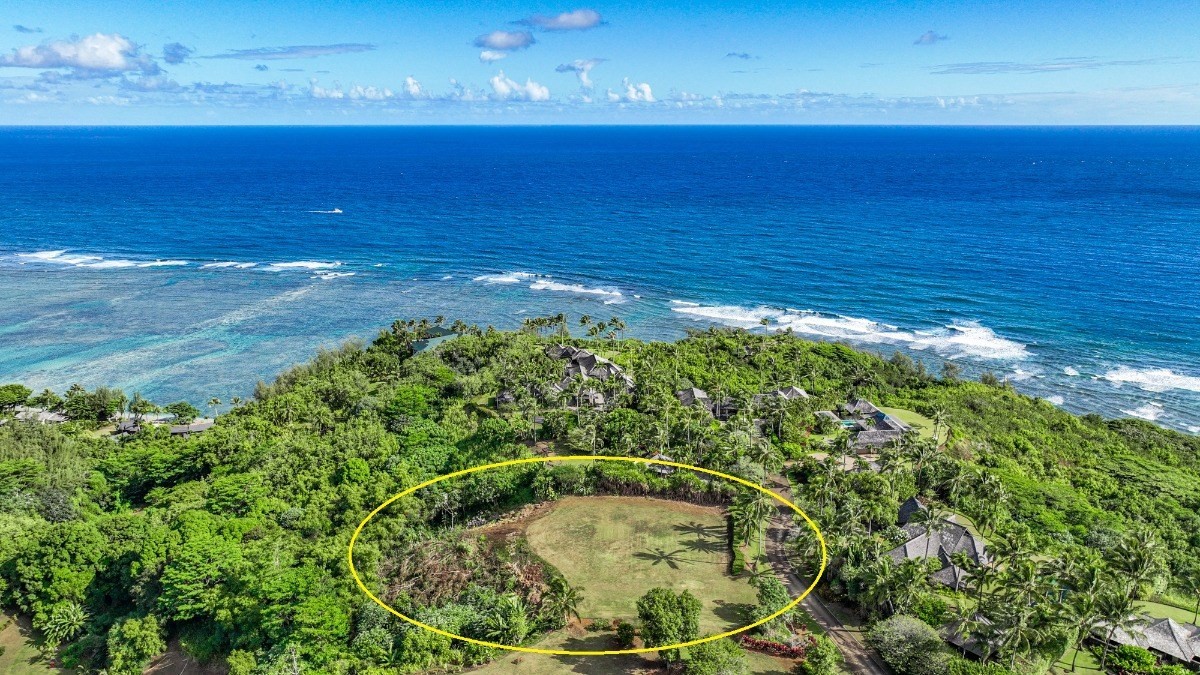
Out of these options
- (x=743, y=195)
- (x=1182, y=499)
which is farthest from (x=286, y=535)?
(x=743, y=195)

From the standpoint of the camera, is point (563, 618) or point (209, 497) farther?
point (209, 497)

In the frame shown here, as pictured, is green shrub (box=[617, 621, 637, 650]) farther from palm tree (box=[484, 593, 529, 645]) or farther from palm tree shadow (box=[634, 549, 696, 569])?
palm tree shadow (box=[634, 549, 696, 569])

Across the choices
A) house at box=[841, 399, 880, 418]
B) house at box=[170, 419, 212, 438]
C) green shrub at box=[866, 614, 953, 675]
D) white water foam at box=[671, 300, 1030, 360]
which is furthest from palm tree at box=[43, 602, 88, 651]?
white water foam at box=[671, 300, 1030, 360]

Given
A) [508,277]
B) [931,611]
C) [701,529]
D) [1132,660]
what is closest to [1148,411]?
[1132,660]

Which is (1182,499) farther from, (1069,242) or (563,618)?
(1069,242)

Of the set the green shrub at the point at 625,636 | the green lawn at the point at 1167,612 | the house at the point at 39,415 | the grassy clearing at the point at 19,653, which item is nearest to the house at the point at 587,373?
the green shrub at the point at 625,636

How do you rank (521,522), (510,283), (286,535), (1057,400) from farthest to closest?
(510,283) < (1057,400) < (521,522) < (286,535)

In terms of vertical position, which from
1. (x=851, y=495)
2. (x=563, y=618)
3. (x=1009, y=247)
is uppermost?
(x=1009, y=247)
